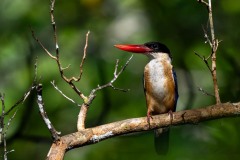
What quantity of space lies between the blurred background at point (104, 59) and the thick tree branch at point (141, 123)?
1.04 meters

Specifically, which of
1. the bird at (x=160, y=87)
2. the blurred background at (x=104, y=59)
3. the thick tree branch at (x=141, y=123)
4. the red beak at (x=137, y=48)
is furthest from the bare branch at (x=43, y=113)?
the red beak at (x=137, y=48)

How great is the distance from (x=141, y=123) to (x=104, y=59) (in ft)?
6.43

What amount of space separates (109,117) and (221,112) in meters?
1.97

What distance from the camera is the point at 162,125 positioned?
15.4ft

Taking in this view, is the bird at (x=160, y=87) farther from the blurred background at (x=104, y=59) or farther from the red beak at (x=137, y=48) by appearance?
the blurred background at (x=104, y=59)

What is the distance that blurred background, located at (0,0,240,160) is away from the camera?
240 inches

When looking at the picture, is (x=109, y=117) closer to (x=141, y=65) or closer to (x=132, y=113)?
(x=132, y=113)

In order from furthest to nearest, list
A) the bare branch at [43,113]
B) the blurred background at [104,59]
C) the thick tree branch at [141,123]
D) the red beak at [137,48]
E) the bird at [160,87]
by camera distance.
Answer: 1. the blurred background at [104,59]
2. the red beak at [137,48]
3. the bird at [160,87]
4. the thick tree branch at [141,123]
5. the bare branch at [43,113]

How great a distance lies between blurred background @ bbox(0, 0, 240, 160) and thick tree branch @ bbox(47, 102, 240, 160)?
104 centimetres

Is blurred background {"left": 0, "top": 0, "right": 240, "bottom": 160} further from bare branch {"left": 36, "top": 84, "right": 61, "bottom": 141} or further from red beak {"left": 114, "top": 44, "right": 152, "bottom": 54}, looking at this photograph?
bare branch {"left": 36, "top": 84, "right": 61, "bottom": 141}

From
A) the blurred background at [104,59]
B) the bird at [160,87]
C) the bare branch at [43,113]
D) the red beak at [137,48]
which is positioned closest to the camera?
the bare branch at [43,113]

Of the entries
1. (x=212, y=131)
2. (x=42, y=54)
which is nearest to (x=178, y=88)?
(x=212, y=131)

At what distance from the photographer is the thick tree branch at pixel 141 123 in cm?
427

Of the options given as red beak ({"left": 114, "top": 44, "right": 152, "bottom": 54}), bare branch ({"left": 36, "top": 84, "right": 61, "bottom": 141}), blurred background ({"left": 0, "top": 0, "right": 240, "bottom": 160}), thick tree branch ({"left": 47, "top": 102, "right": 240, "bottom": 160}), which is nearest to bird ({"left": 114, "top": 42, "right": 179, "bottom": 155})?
red beak ({"left": 114, "top": 44, "right": 152, "bottom": 54})
